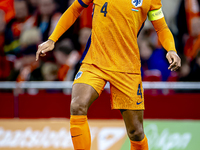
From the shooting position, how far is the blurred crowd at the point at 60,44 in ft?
19.2

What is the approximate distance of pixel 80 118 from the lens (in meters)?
2.80

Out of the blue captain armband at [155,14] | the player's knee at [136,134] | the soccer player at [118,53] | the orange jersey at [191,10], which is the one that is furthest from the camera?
the orange jersey at [191,10]

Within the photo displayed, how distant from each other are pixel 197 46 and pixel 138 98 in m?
3.06

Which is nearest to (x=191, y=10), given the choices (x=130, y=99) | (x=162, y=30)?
(x=162, y=30)

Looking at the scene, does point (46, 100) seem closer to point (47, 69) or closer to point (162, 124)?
point (47, 69)

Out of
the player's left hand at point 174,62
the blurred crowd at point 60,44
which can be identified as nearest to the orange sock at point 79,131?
the player's left hand at point 174,62

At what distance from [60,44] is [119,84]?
11.2 feet

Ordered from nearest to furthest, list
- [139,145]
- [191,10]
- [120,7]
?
[120,7], [139,145], [191,10]

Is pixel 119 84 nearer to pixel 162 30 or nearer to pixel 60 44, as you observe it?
pixel 162 30

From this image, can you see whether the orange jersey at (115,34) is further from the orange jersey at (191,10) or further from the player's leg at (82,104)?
the orange jersey at (191,10)

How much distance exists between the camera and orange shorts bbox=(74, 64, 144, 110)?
119 inches

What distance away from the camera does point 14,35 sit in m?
6.78

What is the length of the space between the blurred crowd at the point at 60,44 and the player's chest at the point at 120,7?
107 inches

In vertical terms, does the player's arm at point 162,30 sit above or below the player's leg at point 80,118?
above
